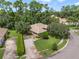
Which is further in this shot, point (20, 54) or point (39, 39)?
point (39, 39)

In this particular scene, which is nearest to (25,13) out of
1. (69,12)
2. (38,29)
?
(38,29)

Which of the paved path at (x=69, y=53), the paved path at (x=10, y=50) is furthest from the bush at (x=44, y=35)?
the paved path at (x=10, y=50)

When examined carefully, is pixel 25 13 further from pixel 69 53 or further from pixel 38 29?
pixel 69 53

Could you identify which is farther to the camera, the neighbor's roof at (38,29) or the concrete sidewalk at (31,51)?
the neighbor's roof at (38,29)

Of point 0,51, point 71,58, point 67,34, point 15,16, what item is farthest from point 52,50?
point 15,16

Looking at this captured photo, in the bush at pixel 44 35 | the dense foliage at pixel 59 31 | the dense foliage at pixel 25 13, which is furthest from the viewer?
the dense foliage at pixel 25 13

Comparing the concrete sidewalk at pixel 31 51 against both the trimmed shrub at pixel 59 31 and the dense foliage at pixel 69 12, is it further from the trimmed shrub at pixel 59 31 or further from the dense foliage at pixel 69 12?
the dense foliage at pixel 69 12

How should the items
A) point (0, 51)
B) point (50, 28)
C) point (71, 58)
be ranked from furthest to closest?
point (50, 28)
point (0, 51)
point (71, 58)

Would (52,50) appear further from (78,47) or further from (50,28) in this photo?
(50,28)

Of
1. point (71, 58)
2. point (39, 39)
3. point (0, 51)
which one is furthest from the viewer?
point (39, 39)
